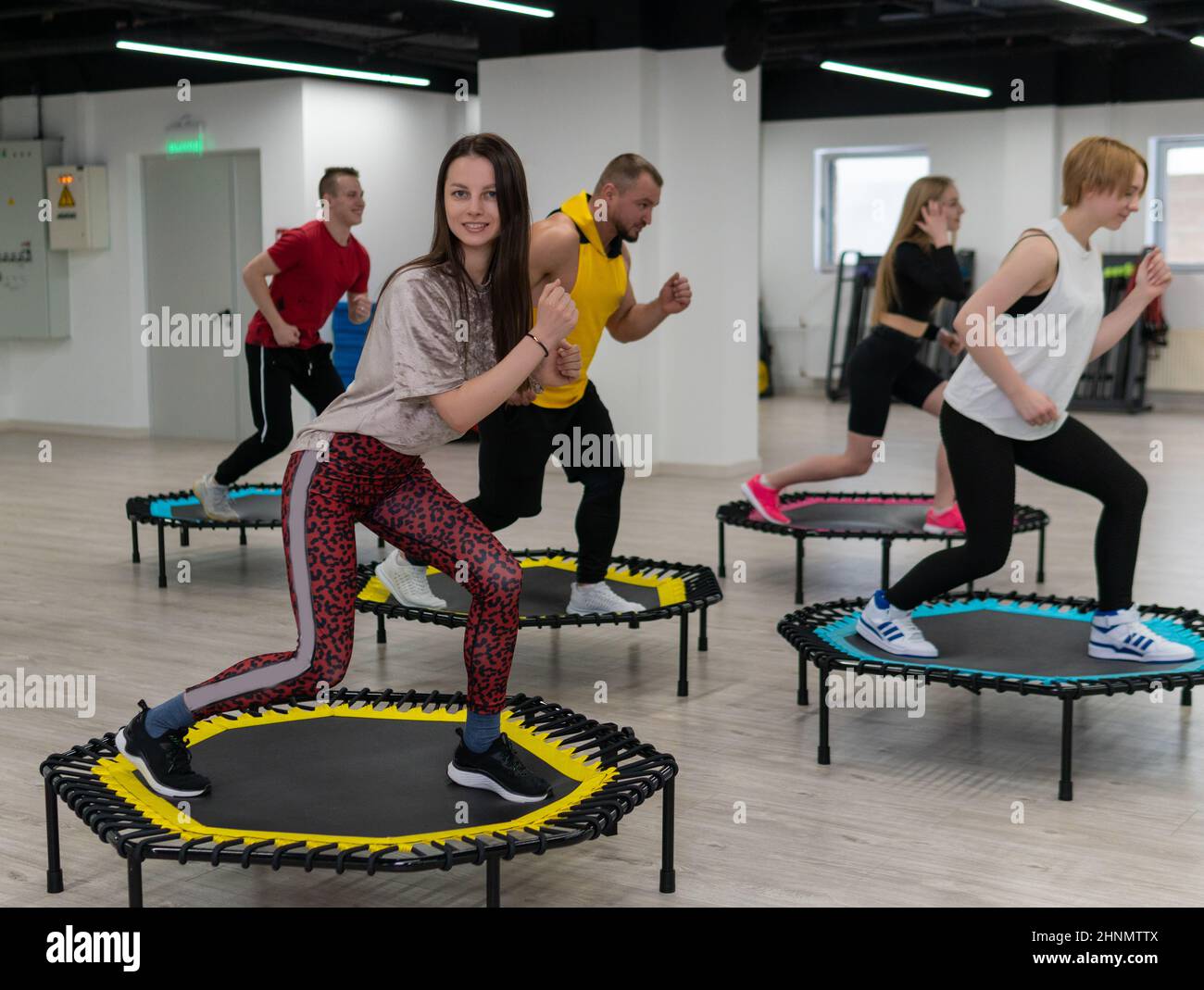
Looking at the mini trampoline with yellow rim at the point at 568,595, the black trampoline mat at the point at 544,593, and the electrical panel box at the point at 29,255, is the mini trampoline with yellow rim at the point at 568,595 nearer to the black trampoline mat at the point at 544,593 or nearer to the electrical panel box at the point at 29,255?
the black trampoline mat at the point at 544,593

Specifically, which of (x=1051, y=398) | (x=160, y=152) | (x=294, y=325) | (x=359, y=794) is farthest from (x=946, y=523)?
(x=160, y=152)

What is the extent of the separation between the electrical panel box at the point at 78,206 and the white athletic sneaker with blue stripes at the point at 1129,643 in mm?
9918

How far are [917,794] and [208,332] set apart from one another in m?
9.30

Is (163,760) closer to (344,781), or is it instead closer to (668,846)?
(344,781)

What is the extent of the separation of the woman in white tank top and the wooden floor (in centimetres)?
37

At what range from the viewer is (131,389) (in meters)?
12.1

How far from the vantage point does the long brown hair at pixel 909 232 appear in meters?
5.61

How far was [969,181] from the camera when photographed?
1470cm

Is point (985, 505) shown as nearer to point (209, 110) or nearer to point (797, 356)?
point (209, 110)

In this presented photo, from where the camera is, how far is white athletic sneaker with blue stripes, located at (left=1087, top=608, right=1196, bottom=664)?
385 centimetres
